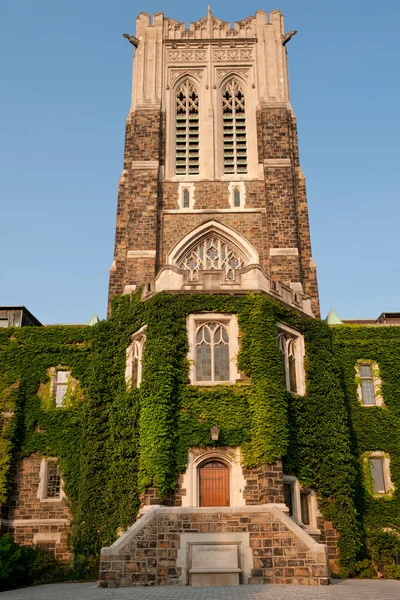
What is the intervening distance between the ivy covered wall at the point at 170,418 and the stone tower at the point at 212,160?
5854 millimetres

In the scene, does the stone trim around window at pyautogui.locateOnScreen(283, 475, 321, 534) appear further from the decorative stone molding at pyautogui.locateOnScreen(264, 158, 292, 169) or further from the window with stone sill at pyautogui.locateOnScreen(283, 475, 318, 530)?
the decorative stone molding at pyautogui.locateOnScreen(264, 158, 292, 169)

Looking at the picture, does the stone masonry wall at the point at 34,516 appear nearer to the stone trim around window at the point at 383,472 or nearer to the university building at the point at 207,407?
the university building at the point at 207,407

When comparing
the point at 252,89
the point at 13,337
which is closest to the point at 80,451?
the point at 13,337

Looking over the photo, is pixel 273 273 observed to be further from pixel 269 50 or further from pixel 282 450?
pixel 269 50

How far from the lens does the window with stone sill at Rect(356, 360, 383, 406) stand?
26141 mm

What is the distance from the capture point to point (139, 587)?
51.0ft

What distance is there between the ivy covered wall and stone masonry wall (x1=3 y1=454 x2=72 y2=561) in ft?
1.71

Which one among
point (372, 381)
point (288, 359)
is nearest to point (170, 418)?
point (288, 359)

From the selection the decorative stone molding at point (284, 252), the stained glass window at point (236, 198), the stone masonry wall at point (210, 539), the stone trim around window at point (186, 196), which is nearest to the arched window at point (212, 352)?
the stone masonry wall at point (210, 539)

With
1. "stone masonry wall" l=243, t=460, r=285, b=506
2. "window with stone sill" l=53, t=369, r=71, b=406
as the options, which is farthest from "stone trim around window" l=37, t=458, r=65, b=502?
"stone masonry wall" l=243, t=460, r=285, b=506

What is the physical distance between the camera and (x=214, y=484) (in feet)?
62.8

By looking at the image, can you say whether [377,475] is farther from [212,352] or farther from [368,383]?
[212,352]

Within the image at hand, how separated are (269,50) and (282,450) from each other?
84.6 ft

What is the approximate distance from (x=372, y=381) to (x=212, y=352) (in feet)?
30.0
